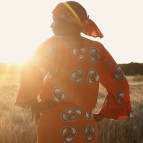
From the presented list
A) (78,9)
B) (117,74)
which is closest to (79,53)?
(78,9)

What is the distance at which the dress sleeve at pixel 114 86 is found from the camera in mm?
1733

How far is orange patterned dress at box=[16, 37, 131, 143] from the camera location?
145 cm

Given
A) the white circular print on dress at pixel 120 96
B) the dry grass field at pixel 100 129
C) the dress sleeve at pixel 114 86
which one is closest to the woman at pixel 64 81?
the dress sleeve at pixel 114 86

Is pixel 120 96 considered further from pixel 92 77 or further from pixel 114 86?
pixel 92 77

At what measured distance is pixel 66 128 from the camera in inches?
58.9

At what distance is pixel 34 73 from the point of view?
1.44m

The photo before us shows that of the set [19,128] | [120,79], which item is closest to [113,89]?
[120,79]

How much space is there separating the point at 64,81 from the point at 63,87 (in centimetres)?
5

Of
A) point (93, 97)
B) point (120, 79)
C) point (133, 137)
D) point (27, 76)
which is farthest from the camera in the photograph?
point (133, 137)

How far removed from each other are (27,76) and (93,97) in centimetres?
57

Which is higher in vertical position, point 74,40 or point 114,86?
point 74,40

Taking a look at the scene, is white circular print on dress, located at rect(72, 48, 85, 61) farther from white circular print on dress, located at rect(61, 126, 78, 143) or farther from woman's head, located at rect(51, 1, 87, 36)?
white circular print on dress, located at rect(61, 126, 78, 143)

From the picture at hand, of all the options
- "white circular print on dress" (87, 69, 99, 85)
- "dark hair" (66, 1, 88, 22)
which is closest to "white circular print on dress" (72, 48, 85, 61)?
"white circular print on dress" (87, 69, 99, 85)

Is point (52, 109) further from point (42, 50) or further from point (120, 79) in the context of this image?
point (120, 79)
